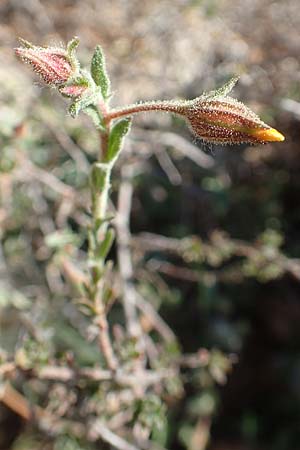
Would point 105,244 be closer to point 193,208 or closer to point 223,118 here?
point 223,118

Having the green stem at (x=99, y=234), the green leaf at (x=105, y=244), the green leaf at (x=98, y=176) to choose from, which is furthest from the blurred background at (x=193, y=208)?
the green leaf at (x=98, y=176)

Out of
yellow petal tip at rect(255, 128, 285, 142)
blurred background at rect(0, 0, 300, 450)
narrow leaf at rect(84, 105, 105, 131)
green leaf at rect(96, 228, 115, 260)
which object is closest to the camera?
yellow petal tip at rect(255, 128, 285, 142)

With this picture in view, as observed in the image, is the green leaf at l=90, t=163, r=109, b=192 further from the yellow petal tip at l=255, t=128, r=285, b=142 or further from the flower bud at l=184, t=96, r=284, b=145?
the yellow petal tip at l=255, t=128, r=285, b=142

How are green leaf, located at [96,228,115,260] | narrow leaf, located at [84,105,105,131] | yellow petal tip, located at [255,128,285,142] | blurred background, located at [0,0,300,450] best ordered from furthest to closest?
blurred background, located at [0,0,300,450], green leaf, located at [96,228,115,260], narrow leaf, located at [84,105,105,131], yellow petal tip, located at [255,128,285,142]

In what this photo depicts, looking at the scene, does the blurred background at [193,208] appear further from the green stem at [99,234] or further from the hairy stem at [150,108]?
the hairy stem at [150,108]

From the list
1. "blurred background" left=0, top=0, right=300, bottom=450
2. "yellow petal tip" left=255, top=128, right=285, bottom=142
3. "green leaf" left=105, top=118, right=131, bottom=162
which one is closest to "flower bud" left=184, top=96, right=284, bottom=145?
"yellow petal tip" left=255, top=128, right=285, bottom=142

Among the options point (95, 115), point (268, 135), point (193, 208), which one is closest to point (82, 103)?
point (95, 115)

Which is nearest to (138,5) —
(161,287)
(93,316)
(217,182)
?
(217,182)
